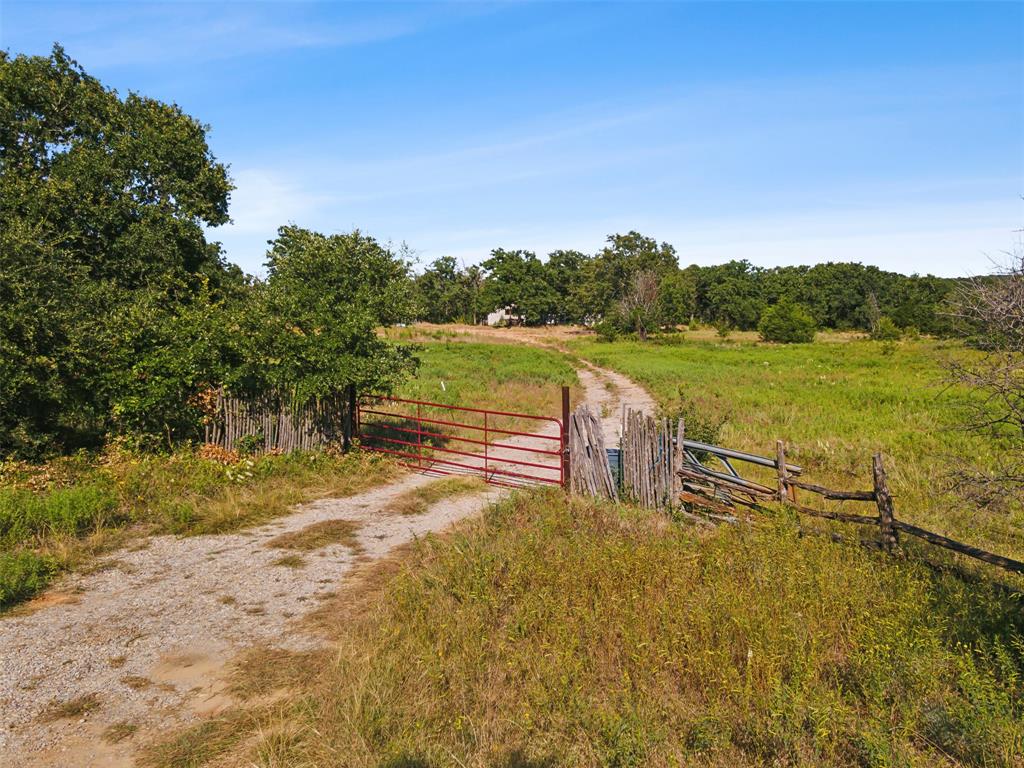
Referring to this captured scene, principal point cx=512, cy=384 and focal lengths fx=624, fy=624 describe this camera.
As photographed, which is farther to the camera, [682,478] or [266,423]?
[266,423]

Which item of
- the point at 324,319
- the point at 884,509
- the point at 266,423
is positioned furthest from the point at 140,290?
the point at 884,509

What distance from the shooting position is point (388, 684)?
5156 mm

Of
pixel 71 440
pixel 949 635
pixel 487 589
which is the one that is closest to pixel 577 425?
pixel 487 589

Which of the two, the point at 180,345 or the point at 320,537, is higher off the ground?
the point at 180,345

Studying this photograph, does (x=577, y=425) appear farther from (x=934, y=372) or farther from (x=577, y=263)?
(x=577, y=263)

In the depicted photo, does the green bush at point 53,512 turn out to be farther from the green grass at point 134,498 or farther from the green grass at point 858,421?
the green grass at point 858,421

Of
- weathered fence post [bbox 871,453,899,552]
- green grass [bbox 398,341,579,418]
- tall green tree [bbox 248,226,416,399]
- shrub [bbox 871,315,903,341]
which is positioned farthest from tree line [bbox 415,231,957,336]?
weathered fence post [bbox 871,453,899,552]

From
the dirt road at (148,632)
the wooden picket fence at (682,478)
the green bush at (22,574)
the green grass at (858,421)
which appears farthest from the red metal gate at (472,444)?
the green bush at (22,574)

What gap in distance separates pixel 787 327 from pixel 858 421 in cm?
5664

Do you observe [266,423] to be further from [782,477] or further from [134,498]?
[782,477]

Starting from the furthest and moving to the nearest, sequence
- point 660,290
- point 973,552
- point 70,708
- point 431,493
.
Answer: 1. point 660,290
2. point 431,493
3. point 973,552
4. point 70,708

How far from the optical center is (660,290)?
270 ft

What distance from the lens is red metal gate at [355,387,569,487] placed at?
41.3 feet

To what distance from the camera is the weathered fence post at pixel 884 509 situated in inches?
288
